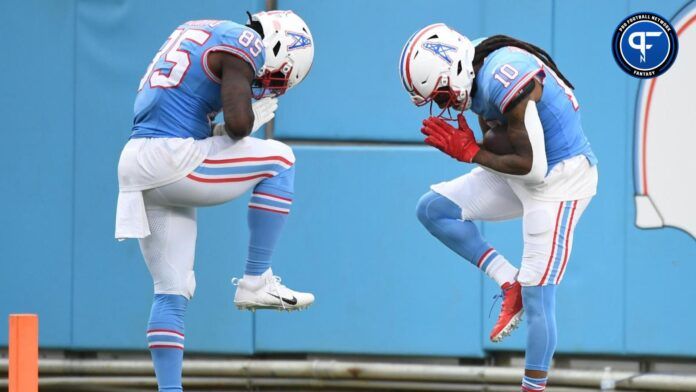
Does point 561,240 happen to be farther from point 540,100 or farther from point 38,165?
point 38,165

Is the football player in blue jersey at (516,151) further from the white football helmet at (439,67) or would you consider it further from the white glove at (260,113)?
the white glove at (260,113)

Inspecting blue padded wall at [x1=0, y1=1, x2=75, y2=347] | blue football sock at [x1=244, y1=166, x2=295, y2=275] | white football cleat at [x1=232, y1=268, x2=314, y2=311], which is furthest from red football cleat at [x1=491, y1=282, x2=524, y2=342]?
blue padded wall at [x1=0, y1=1, x2=75, y2=347]

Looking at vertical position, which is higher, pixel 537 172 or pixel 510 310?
pixel 537 172

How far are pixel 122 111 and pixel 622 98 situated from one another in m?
2.81

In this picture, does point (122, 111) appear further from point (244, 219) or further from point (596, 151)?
point (596, 151)

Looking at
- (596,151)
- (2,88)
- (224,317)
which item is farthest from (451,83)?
(2,88)

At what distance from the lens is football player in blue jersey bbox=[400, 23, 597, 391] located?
5.91 meters

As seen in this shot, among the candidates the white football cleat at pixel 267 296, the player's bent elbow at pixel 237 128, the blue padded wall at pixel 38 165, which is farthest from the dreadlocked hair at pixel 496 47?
the blue padded wall at pixel 38 165

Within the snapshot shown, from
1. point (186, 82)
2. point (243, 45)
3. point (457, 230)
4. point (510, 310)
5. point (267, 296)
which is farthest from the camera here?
point (457, 230)

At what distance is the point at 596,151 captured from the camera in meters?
7.77

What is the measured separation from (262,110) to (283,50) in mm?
278

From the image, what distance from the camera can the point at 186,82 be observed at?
589 centimetres

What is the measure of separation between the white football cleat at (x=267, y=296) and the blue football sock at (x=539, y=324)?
95cm

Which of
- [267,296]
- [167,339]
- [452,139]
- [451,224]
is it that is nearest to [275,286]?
[267,296]
